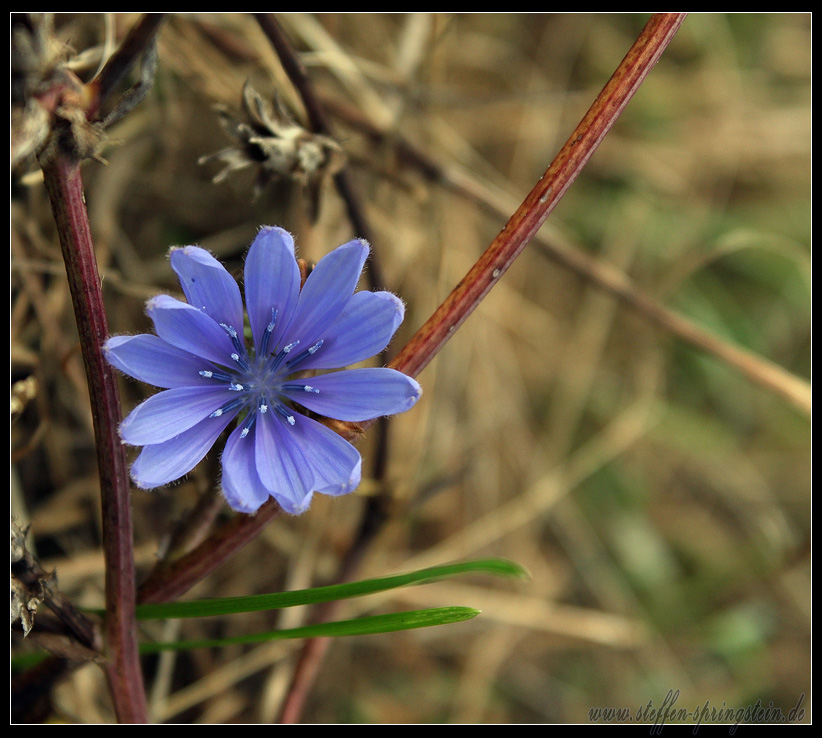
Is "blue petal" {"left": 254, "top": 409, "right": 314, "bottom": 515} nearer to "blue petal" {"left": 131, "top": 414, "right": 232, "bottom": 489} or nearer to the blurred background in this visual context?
"blue petal" {"left": 131, "top": 414, "right": 232, "bottom": 489}

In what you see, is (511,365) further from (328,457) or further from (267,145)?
(328,457)

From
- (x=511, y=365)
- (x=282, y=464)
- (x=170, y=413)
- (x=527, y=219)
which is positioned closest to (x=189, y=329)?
(x=170, y=413)

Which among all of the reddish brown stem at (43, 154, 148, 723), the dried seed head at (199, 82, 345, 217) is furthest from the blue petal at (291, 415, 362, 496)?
the dried seed head at (199, 82, 345, 217)

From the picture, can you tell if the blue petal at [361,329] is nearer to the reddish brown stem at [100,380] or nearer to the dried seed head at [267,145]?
the reddish brown stem at [100,380]
